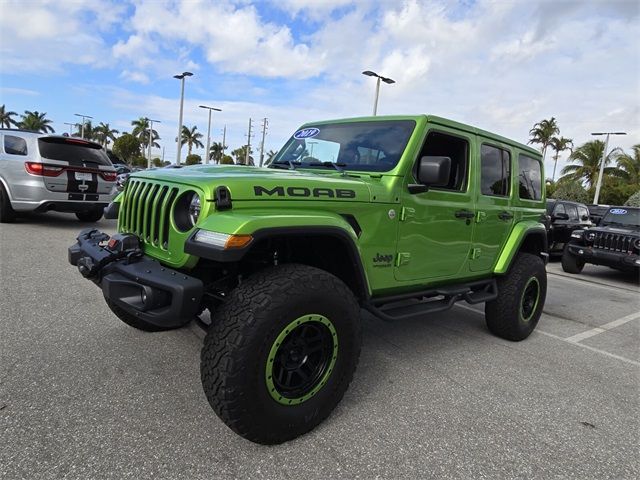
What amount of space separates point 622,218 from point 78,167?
11.1 m

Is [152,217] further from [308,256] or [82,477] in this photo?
[82,477]

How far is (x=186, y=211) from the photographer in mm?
2551

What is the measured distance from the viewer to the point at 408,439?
2543 mm

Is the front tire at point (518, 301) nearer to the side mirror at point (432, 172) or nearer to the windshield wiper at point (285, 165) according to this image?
the side mirror at point (432, 172)

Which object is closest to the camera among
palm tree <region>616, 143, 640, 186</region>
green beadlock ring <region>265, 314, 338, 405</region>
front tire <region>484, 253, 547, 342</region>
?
green beadlock ring <region>265, 314, 338, 405</region>

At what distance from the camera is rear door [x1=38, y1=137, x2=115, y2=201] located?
8188mm

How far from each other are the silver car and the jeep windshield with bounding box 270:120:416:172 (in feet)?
19.7

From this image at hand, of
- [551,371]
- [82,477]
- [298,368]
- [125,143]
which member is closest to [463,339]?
[551,371]

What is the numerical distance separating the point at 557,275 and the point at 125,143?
58.2 metres

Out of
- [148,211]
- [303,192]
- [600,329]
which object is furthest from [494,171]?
[148,211]

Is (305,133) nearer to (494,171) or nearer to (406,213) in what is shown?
(406,213)

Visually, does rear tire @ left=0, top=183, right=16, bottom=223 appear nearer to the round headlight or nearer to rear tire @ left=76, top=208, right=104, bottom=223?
rear tire @ left=76, top=208, right=104, bottom=223

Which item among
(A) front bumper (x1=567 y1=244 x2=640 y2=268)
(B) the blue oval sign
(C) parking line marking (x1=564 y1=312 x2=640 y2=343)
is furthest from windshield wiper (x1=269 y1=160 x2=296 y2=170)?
(B) the blue oval sign

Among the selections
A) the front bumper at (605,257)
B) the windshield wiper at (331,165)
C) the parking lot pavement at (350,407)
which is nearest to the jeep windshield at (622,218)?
the front bumper at (605,257)
